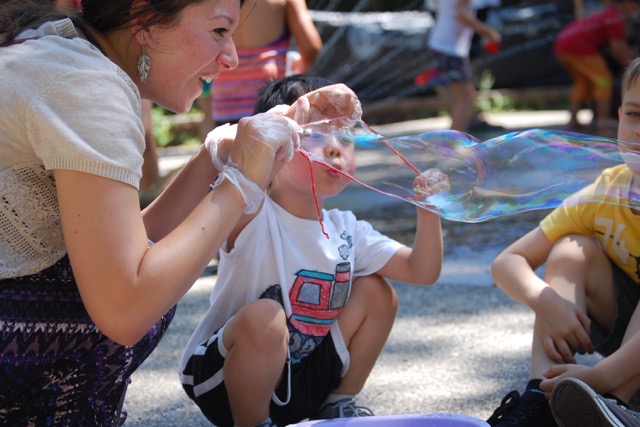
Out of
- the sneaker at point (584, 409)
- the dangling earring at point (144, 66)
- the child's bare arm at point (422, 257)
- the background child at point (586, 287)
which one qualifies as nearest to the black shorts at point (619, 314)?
the background child at point (586, 287)

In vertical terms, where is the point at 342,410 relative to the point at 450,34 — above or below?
above

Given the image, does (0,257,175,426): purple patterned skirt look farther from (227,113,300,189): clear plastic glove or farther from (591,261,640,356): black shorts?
(591,261,640,356): black shorts

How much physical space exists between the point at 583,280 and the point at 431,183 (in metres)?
0.45

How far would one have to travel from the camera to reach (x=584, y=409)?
6.24ft

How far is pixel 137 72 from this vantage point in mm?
1654

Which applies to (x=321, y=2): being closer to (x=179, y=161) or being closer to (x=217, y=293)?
(x=179, y=161)

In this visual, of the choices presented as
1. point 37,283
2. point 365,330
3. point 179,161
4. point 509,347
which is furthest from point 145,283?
point 179,161

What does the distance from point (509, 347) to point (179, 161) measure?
5397mm

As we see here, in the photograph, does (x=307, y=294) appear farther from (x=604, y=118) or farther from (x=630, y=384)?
(x=604, y=118)

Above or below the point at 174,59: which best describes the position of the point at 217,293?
below

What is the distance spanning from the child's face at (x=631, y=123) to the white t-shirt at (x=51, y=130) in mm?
1198

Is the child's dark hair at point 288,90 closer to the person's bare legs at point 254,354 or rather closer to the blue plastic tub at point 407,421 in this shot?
the person's bare legs at point 254,354

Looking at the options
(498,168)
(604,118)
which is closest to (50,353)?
(498,168)

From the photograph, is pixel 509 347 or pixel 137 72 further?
pixel 509 347
